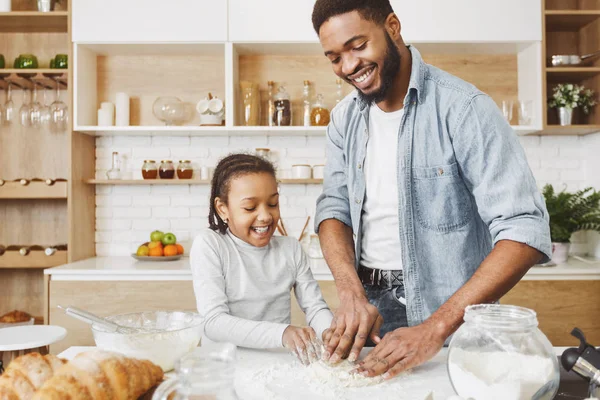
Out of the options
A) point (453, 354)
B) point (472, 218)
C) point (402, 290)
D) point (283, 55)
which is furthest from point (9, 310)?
point (453, 354)

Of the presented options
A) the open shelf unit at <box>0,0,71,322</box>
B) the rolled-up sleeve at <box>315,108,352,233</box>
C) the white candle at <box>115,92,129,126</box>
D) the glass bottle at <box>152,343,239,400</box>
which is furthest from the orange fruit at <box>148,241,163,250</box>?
the glass bottle at <box>152,343,239,400</box>

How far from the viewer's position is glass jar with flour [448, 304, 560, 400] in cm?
84

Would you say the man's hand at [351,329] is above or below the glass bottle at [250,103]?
below

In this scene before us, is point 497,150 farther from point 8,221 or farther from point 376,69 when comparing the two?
point 8,221

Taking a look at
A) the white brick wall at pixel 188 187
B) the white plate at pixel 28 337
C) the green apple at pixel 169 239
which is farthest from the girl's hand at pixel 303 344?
the white brick wall at pixel 188 187

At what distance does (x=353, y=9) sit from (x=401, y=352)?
2.85 feet

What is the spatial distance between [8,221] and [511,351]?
11.9 ft

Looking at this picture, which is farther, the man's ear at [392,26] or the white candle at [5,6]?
the white candle at [5,6]

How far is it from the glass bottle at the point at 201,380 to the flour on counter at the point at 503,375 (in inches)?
16.1

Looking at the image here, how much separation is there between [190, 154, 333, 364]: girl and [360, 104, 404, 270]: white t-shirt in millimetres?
230

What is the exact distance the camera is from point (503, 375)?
2.78ft

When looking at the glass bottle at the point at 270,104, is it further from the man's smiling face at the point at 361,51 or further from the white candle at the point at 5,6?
the man's smiling face at the point at 361,51

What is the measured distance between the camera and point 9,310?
3.68 meters

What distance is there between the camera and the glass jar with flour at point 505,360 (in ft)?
2.77
